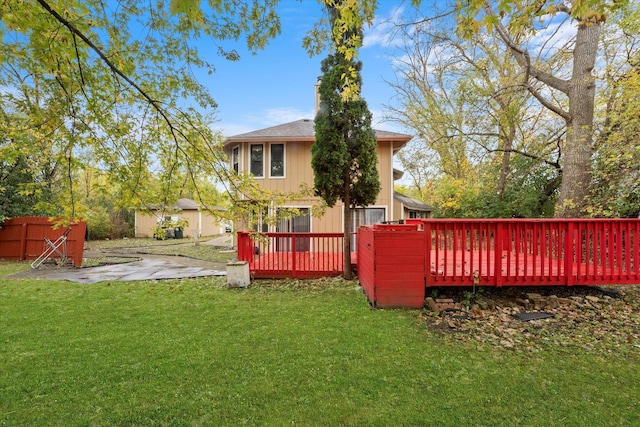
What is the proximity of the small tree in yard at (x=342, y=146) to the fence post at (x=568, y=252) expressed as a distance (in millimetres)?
3609

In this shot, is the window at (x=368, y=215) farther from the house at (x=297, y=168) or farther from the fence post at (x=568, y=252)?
the fence post at (x=568, y=252)

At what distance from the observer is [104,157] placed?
11.8 ft

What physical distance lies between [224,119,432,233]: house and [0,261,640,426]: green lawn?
6454 millimetres

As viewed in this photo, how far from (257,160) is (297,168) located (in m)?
1.59

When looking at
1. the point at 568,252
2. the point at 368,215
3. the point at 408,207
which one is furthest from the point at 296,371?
the point at 408,207

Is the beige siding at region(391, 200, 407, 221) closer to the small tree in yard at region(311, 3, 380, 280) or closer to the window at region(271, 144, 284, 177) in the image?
the window at region(271, 144, 284, 177)

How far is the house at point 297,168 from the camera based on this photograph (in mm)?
11070

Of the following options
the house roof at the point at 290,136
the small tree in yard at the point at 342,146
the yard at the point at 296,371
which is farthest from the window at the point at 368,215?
the yard at the point at 296,371

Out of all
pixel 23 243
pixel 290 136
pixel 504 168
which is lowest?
pixel 23 243

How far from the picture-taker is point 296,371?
9.61ft

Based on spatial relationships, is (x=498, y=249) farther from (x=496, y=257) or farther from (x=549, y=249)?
(x=549, y=249)

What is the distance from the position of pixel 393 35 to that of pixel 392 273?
220 inches

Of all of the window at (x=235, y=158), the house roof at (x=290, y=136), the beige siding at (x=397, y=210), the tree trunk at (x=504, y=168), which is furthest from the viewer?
the window at (x=235, y=158)


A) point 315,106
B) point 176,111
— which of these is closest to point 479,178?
point 315,106
